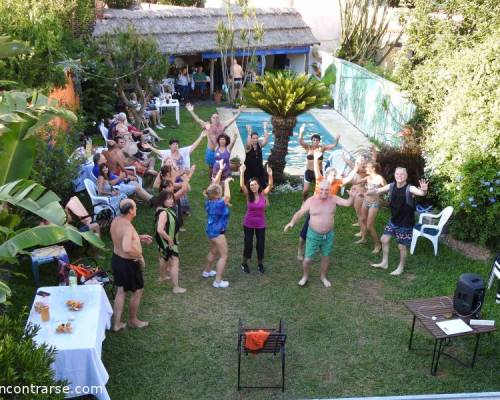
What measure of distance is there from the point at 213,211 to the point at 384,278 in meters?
3.09

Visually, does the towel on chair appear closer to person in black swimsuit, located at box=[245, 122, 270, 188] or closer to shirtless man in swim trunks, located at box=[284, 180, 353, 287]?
shirtless man in swim trunks, located at box=[284, 180, 353, 287]

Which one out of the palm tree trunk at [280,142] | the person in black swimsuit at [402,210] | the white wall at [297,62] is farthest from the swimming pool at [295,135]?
the person in black swimsuit at [402,210]

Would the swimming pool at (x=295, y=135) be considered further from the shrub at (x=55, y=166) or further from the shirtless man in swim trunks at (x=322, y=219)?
the shrub at (x=55, y=166)

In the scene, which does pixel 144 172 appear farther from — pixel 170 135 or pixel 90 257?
pixel 170 135

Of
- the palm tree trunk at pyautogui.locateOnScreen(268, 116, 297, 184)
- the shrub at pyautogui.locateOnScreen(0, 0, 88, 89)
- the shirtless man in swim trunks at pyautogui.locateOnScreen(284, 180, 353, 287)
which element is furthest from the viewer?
the palm tree trunk at pyautogui.locateOnScreen(268, 116, 297, 184)

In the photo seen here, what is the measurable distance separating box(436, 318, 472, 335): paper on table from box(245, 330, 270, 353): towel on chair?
6.71 ft

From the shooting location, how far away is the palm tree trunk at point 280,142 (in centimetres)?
1134

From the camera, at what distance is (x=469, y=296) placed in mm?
5996

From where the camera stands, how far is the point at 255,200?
7.78 meters

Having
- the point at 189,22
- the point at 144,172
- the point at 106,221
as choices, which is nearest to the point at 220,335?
the point at 106,221

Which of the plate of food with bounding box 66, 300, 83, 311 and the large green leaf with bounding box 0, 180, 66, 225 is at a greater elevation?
the large green leaf with bounding box 0, 180, 66, 225

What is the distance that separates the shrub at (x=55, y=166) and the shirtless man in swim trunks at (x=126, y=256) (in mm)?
2499

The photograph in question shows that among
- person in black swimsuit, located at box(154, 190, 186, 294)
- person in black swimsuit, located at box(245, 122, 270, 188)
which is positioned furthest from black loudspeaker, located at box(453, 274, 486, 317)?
person in black swimsuit, located at box(245, 122, 270, 188)

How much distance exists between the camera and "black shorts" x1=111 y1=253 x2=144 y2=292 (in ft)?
20.9
